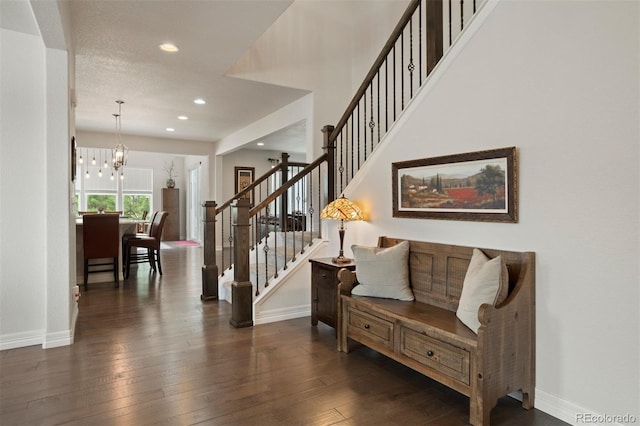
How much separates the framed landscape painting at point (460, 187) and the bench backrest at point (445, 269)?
0.23 meters

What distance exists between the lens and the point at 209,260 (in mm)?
4762

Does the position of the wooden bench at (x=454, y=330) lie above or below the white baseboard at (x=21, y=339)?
above

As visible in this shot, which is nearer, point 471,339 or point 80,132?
point 471,339

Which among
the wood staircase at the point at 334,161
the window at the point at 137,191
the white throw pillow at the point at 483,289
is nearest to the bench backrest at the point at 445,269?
the white throw pillow at the point at 483,289

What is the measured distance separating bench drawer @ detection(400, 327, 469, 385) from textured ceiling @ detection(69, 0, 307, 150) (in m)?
2.76

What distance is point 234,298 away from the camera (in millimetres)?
3637

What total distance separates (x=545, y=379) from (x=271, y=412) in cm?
161

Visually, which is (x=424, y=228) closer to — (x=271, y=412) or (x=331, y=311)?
(x=331, y=311)

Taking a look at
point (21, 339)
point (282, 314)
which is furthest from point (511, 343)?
point (21, 339)

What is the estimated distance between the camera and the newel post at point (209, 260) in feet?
15.3

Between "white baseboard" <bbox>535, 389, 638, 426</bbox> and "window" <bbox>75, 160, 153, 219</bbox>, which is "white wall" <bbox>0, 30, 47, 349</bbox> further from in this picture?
"window" <bbox>75, 160, 153, 219</bbox>

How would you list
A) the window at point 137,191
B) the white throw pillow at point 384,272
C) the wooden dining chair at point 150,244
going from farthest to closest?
the window at point 137,191
the wooden dining chair at point 150,244
the white throw pillow at point 384,272

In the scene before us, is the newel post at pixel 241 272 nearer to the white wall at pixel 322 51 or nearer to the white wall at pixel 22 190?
the white wall at pixel 22 190

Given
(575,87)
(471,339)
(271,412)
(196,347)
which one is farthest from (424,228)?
(196,347)
